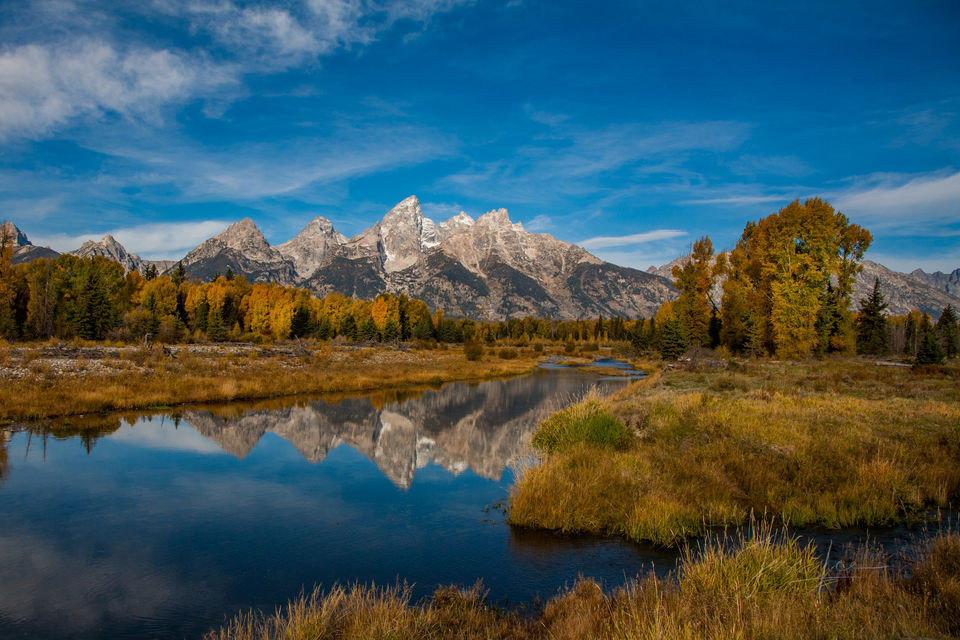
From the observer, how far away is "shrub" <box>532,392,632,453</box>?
14.9 meters

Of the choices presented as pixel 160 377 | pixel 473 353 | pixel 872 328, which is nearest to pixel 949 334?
pixel 872 328

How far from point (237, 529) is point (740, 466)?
11.9 meters

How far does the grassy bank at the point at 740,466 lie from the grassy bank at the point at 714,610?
9.40 ft

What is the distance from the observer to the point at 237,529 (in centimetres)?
1075

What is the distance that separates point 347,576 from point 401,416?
1831 centimetres

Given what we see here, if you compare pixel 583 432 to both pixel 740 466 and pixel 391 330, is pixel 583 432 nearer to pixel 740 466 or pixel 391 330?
pixel 740 466

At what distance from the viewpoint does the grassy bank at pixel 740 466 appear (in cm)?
1020

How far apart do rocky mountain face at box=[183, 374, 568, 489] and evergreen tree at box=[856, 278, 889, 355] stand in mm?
45234

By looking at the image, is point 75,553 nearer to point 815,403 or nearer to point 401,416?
point 401,416

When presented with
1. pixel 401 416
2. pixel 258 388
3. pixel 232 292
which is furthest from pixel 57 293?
pixel 401 416

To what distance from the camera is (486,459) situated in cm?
1819

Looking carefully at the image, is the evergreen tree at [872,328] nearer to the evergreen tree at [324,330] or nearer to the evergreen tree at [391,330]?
the evergreen tree at [391,330]

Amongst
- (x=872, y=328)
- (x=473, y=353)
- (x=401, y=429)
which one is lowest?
(x=401, y=429)

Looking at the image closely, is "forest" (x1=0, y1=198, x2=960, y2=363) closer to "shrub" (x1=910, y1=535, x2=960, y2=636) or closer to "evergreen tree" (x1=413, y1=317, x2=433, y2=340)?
"evergreen tree" (x1=413, y1=317, x2=433, y2=340)
